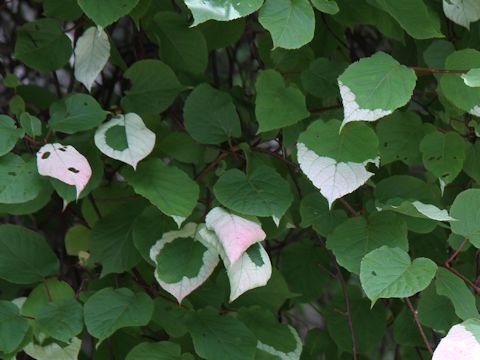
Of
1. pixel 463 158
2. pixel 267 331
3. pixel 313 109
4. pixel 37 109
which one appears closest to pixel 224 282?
pixel 267 331

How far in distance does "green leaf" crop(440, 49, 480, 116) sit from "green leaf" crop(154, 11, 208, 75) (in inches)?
16.6

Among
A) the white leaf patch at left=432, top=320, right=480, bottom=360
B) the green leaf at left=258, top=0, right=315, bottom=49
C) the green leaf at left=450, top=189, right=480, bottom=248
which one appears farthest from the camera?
the green leaf at left=450, top=189, right=480, bottom=248

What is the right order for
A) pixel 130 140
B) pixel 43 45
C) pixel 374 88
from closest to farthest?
pixel 374 88 → pixel 130 140 → pixel 43 45

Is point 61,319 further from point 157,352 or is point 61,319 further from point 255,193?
point 255,193

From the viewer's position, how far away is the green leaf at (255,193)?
1111mm

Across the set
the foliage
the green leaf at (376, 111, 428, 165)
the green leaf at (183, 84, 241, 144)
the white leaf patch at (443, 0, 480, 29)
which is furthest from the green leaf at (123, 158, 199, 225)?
the white leaf patch at (443, 0, 480, 29)

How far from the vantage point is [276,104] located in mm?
1185

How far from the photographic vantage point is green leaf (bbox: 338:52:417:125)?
1000mm

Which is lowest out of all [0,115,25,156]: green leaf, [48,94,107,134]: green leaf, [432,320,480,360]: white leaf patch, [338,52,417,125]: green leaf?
[432,320,480,360]: white leaf patch

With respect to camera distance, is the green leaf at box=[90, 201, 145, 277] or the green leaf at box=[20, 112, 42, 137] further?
the green leaf at box=[90, 201, 145, 277]

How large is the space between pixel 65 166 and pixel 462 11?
0.67 meters

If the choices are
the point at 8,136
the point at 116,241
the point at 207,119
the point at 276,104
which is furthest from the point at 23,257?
the point at 276,104

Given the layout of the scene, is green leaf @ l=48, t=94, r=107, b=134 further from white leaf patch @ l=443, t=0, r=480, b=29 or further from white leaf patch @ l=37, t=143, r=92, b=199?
white leaf patch @ l=443, t=0, r=480, b=29

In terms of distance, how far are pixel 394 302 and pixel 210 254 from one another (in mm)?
561
